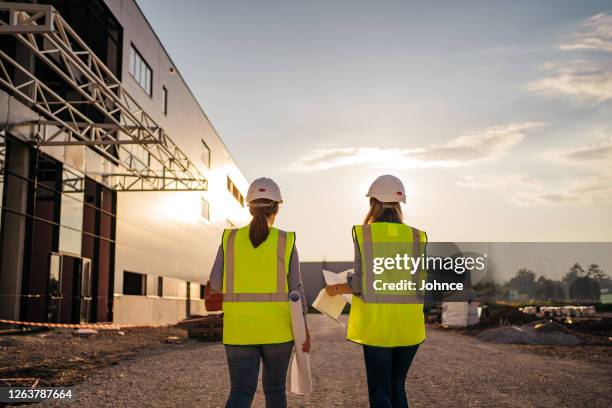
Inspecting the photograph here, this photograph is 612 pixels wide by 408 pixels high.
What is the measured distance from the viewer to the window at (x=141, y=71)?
25339 millimetres

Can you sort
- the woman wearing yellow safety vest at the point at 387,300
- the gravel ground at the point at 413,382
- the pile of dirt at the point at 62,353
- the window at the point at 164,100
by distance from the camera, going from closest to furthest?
the woman wearing yellow safety vest at the point at 387,300 → the gravel ground at the point at 413,382 → the pile of dirt at the point at 62,353 → the window at the point at 164,100

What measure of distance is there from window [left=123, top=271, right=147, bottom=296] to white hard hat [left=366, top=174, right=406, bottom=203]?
21.9 m

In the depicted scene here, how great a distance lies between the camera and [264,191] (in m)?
4.18

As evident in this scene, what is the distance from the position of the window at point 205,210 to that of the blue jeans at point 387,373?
33.4m

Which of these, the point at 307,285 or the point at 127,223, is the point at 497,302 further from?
the point at 307,285

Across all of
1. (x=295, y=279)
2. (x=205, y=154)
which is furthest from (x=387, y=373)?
(x=205, y=154)

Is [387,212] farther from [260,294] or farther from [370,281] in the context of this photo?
[260,294]

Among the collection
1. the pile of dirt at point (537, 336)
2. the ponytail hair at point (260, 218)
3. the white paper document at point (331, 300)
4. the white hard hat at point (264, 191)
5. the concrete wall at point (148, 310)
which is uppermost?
the white hard hat at point (264, 191)

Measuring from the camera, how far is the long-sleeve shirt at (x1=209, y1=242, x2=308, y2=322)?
13.4ft

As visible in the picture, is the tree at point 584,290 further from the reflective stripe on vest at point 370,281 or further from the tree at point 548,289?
the reflective stripe on vest at point 370,281

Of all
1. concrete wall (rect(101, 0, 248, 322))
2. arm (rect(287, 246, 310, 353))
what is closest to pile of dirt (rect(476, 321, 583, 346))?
concrete wall (rect(101, 0, 248, 322))

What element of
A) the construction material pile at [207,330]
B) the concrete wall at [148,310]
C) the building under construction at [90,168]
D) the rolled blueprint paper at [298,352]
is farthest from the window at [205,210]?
the rolled blueprint paper at [298,352]

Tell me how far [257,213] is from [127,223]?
71.5 feet

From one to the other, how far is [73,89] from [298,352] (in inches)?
769
